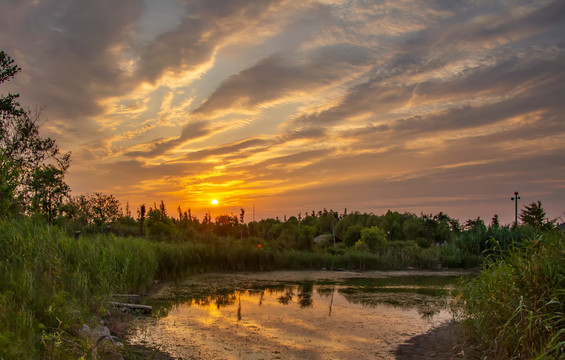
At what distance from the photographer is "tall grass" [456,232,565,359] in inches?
187

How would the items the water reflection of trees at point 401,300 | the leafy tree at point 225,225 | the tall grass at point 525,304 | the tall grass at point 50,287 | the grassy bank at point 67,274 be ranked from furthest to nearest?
the leafy tree at point 225,225
the water reflection of trees at point 401,300
the tall grass at point 525,304
the grassy bank at point 67,274
the tall grass at point 50,287

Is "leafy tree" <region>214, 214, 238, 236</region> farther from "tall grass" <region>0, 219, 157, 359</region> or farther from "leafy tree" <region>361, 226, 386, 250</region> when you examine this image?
"tall grass" <region>0, 219, 157, 359</region>

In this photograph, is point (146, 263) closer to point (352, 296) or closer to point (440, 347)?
point (352, 296)

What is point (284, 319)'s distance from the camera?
29.1 ft

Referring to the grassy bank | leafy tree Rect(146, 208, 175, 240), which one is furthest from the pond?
leafy tree Rect(146, 208, 175, 240)

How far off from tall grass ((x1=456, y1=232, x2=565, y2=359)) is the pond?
5.51ft

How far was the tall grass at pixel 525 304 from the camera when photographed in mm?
4762

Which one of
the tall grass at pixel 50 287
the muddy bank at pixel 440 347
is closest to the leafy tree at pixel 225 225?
the tall grass at pixel 50 287

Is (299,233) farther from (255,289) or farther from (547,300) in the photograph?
(547,300)

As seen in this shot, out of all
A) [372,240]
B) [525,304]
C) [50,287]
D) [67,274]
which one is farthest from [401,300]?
[372,240]

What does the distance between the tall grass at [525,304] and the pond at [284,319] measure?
1680mm

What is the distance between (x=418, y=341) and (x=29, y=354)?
6.08 m

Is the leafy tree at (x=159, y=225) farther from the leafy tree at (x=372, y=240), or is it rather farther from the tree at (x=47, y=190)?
the leafy tree at (x=372, y=240)

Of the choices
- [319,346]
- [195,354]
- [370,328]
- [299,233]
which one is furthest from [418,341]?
[299,233]
